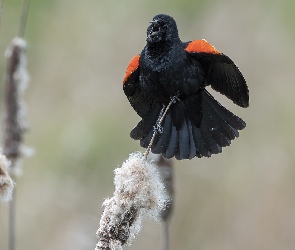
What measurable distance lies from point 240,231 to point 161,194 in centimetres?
290

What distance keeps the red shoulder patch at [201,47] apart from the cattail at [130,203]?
692 mm

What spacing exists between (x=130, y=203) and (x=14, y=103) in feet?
3.70

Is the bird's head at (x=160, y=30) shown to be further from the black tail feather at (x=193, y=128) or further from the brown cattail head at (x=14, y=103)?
the brown cattail head at (x=14, y=103)

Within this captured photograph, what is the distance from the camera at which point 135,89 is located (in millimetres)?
2684

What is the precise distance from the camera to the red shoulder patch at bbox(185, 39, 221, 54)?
94.8 inches

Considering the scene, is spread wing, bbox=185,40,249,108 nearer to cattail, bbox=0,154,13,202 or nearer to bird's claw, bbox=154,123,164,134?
bird's claw, bbox=154,123,164,134

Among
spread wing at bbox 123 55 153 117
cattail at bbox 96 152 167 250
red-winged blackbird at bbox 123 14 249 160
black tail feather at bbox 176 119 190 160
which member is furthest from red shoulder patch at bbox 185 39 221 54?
cattail at bbox 96 152 167 250

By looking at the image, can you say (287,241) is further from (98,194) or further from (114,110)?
(114,110)

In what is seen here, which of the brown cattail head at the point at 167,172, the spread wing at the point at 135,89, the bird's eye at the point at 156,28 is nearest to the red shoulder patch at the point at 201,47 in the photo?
the bird's eye at the point at 156,28

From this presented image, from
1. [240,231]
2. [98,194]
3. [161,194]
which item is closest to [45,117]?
[98,194]

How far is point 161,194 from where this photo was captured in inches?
72.4

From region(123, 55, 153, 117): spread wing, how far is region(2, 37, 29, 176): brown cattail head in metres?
0.48

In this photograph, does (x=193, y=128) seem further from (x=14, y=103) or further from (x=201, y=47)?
(x=14, y=103)

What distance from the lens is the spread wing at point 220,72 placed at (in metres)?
2.43
